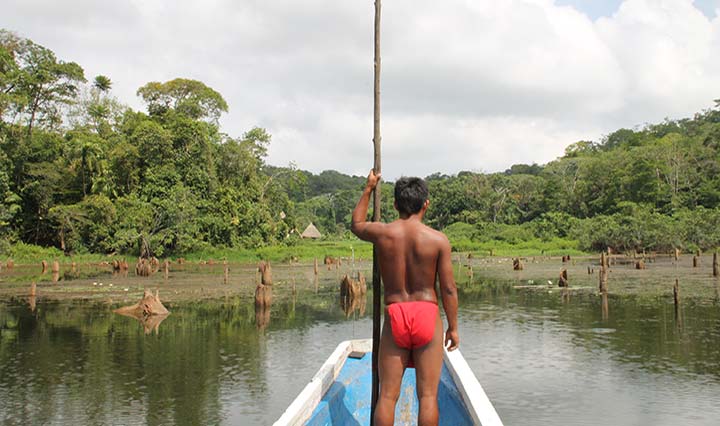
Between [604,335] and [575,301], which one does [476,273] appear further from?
[604,335]

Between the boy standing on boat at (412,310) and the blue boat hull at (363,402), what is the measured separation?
2.92 feet

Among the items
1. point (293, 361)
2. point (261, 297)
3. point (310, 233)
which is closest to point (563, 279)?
point (261, 297)

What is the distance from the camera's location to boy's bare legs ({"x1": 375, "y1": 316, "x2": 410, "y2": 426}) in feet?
12.7

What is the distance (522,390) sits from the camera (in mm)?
9555

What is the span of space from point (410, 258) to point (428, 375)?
721 millimetres

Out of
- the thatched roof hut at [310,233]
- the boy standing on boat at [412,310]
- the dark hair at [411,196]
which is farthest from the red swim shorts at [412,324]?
the thatched roof hut at [310,233]

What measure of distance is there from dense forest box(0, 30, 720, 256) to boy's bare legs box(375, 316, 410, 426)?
36907mm

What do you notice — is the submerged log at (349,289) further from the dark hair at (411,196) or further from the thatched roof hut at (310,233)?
the thatched roof hut at (310,233)

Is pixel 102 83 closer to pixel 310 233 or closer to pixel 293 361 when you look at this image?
pixel 310 233

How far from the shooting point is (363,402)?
5.54 m

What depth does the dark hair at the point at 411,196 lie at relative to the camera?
13.3ft

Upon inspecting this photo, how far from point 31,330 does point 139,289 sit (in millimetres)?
9452

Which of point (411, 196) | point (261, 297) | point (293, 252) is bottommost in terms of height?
point (261, 297)

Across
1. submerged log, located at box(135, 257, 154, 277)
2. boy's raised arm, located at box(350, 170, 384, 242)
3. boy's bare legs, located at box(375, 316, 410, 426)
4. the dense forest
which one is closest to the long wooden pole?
boy's raised arm, located at box(350, 170, 384, 242)
